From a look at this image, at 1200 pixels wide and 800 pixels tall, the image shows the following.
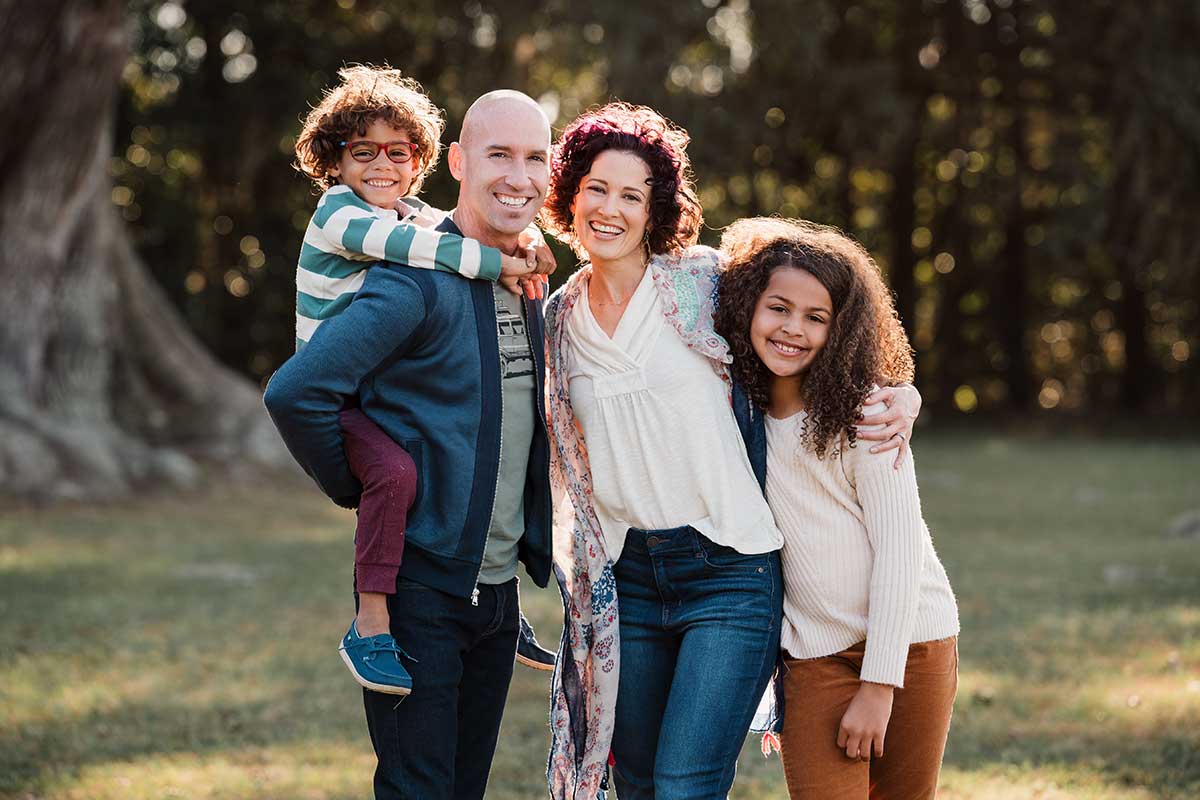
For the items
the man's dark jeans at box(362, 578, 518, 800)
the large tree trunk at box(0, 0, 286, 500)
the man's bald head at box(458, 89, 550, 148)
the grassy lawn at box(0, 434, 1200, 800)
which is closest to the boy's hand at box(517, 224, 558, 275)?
the man's bald head at box(458, 89, 550, 148)

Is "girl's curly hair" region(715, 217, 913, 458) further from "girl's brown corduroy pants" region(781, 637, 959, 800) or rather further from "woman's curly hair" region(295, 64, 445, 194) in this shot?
"woman's curly hair" region(295, 64, 445, 194)

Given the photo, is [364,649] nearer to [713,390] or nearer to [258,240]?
[713,390]

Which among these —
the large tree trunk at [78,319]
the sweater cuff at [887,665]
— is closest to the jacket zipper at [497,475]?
the sweater cuff at [887,665]

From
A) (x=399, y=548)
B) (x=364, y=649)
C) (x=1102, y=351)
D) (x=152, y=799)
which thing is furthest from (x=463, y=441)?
(x=1102, y=351)

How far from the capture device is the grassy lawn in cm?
488

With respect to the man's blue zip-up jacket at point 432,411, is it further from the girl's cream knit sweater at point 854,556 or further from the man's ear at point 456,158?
the girl's cream knit sweater at point 854,556

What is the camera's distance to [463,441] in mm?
2938

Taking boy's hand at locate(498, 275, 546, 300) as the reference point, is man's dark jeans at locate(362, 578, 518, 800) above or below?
below

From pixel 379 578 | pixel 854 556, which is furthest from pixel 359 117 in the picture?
pixel 854 556

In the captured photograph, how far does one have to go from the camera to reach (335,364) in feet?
9.26

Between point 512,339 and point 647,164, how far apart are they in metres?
0.54

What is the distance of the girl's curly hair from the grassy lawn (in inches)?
82.8

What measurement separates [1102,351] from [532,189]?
21.9m

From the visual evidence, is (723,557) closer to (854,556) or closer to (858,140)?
(854,556)
